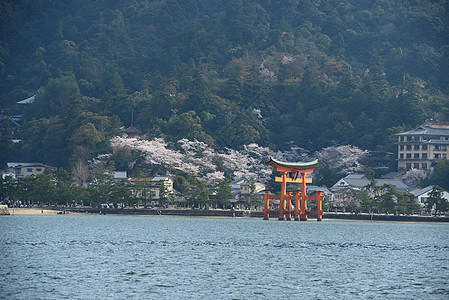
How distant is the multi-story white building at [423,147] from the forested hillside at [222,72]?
2310mm

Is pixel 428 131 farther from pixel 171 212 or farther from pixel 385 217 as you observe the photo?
pixel 171 212

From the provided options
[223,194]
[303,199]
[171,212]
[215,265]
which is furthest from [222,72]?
[215,265]

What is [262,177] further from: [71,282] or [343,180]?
[71,282]

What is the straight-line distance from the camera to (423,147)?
3167 inches

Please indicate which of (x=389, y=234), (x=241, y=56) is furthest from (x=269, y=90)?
(x=389, y=234)

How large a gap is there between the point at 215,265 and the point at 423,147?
5681cm

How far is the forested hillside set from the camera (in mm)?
86375

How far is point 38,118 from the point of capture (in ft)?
339

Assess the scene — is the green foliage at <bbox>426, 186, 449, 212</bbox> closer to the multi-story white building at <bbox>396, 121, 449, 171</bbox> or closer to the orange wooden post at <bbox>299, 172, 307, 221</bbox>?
the orange wooden post at <bbox>299, 172, 307, 221</bbox>

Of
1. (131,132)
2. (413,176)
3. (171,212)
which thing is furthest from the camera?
(131,132)

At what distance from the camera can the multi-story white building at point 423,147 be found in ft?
262

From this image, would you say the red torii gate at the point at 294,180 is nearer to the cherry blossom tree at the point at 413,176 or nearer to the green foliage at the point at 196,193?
the green foliage at the point at 196,193

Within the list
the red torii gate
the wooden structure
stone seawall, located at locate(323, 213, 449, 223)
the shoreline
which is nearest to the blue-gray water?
the red torii gate

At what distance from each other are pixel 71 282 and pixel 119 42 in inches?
4130
